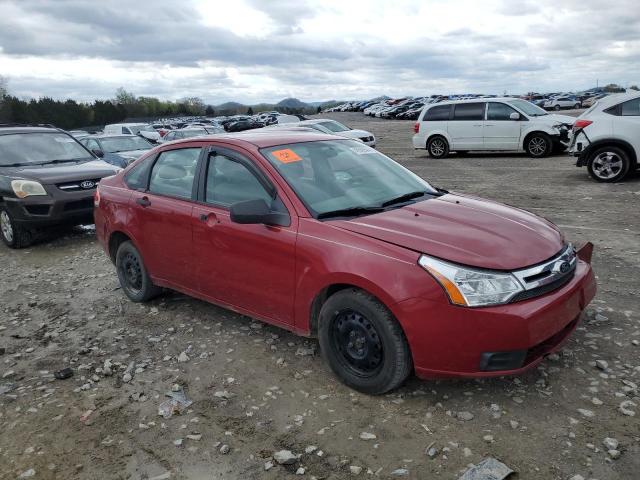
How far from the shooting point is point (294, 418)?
3.34 metres

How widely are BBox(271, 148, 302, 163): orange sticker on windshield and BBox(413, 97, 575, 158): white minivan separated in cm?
1298

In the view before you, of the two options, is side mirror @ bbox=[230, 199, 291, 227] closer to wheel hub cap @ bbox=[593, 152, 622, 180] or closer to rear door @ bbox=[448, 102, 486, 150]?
wheel hub cap @ bbox=[593, 152, 622, 180]

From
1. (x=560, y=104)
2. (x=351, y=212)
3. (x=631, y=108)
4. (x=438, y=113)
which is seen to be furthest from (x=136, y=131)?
(x=560, y=104)

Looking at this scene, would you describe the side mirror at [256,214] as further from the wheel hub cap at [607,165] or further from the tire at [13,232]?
the wheel hub cap at [607,165]

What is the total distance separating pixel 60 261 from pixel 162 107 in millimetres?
110335

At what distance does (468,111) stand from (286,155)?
534 inches

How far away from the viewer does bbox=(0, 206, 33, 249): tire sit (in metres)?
8.16

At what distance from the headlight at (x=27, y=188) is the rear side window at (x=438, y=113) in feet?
41.2

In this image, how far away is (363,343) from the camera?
135 inches

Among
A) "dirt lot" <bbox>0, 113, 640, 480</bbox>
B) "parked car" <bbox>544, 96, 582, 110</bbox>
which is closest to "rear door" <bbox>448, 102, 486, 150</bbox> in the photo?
"dirt lot" <bbox>0, 113, 640, 480</bbox>

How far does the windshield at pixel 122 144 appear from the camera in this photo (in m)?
14.7

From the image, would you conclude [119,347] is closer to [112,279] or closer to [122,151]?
[112,279]

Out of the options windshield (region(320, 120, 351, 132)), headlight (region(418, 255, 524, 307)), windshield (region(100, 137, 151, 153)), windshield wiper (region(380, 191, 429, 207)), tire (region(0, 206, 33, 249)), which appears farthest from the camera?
windshield (region(320, 120, 351, 132))

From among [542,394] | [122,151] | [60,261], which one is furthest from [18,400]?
[122,151]
